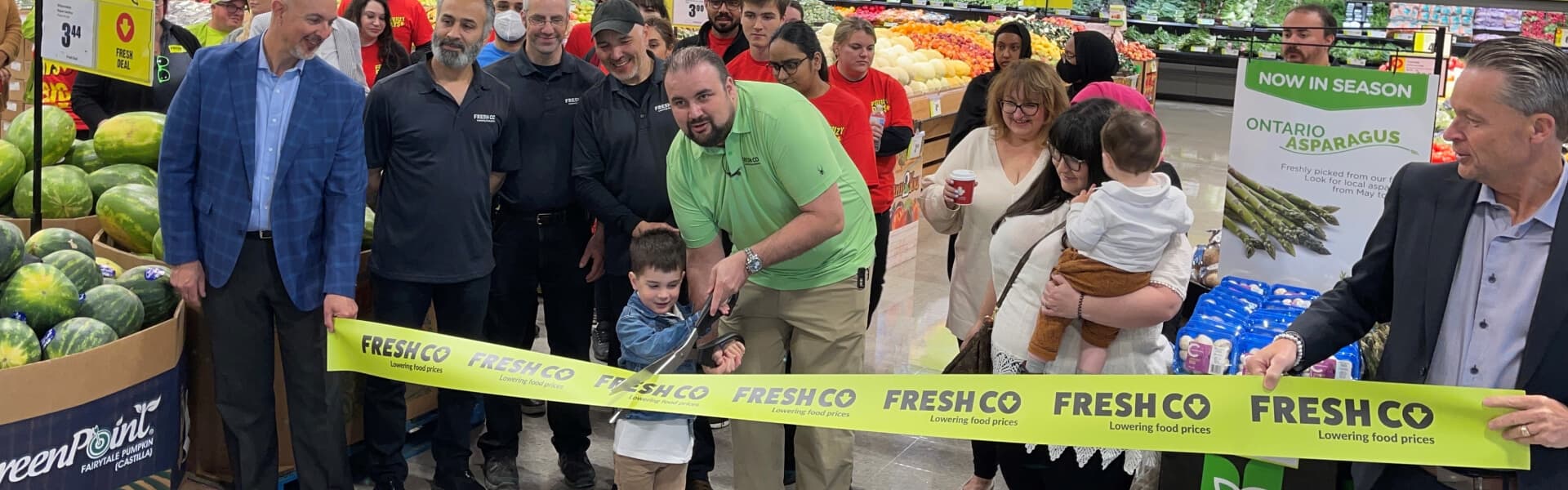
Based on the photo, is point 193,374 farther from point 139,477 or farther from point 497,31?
point 497,31

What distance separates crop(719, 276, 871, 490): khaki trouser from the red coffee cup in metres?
0.45

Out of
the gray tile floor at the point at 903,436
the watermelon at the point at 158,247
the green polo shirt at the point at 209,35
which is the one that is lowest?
the gray tile floor at the point at 903,436

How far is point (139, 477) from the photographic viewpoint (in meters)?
3.62

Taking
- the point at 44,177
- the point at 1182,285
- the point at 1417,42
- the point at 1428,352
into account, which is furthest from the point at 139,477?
the point at 1417,42

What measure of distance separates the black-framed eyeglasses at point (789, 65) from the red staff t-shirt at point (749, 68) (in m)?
0.42

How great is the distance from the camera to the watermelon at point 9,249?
11.4 ft

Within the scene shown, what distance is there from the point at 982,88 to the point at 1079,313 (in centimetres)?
228

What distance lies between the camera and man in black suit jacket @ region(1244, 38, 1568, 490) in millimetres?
2244

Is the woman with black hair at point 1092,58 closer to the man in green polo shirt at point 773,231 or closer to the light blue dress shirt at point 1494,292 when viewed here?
the man in green polo shirt at point 773,231

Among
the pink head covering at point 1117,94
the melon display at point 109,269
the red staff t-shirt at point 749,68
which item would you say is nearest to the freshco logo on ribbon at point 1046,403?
the melon display at point 109,269

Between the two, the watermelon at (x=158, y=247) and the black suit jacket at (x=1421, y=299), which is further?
the watermelon at (x=158, y=247)

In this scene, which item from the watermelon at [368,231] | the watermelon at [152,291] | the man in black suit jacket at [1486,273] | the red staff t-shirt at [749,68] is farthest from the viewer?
the red staff t-shirt at [749,68]

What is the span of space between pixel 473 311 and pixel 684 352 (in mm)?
1048

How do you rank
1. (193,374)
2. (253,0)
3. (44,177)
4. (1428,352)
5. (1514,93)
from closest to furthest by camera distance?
(1514,93) → (1428,352) → (193,374) → (44,177) → (253,0)
